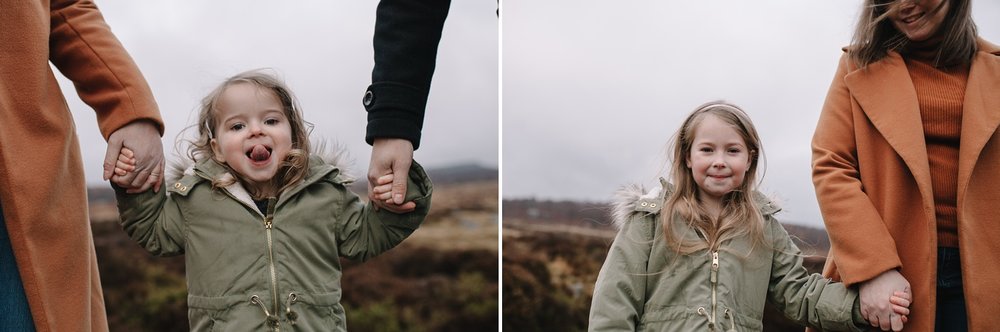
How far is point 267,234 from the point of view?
226 cm

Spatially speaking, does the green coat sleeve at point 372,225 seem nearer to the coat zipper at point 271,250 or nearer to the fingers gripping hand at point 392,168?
the fingers gripping hand at point 392,168

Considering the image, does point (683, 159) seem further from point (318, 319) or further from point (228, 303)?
point (228, 303)

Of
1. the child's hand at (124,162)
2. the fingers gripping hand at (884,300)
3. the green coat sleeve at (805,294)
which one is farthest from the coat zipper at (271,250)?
the fingers gripping hand at (884,300)

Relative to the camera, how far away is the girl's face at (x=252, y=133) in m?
2.32

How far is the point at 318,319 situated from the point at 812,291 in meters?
1.17

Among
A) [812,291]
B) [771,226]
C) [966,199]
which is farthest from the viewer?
[771,226]

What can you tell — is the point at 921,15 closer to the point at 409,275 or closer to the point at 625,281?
the point at 625,281

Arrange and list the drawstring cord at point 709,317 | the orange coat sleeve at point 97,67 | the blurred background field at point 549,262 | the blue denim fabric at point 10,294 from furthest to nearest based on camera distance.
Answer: the blurred background field at point 549,262, the drawstring cord at point 709,317, the orange coat sleeve at point 97,67, the blue denim fabric at point 10,294

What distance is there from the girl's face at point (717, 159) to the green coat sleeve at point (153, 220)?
1.28 metres

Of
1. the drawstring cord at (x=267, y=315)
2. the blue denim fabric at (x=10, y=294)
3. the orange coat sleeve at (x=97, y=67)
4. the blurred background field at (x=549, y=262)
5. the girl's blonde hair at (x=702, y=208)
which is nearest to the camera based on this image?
the blue denim fabric at (x=10, y=294)

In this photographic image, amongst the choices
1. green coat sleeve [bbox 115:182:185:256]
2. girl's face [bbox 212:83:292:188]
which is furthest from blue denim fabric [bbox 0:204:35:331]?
girl's face [bbox 212:83:292:188]

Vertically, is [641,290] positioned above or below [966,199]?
Result: below

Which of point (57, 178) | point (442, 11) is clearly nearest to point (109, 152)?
point (57, 178)

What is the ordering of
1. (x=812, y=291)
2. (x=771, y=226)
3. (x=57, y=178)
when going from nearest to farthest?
(x=57, y=178)
(x=812, y=291)
(x=771, y=226)
